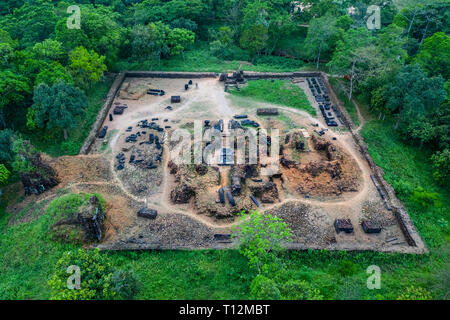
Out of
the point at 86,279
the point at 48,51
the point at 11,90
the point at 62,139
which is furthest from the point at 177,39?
the point at 86,279

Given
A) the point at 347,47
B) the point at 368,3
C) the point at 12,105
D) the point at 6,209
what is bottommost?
the point at 6,209

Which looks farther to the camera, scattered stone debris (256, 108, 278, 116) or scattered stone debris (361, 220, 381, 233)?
scattered stone debris (256, 108, 278, 116)

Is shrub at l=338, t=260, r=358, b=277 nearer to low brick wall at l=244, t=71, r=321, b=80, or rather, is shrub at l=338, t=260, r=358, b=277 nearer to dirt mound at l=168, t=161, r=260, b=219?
dirt mound at l=168, t=161, r=260, b=219

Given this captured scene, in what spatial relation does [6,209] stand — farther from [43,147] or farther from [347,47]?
[347,47]

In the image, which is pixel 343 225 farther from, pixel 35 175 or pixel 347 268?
pixel 35 175

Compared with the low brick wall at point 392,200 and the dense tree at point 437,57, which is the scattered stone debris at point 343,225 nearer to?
the low brick wall at point 392,200

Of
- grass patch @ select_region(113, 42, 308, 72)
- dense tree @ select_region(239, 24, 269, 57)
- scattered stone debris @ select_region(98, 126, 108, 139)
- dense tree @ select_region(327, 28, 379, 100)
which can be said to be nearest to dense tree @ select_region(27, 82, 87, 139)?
scattered stone debris @ select_region(98, 126, 108, 139)

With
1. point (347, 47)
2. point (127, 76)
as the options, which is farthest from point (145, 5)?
point (347, 47)
